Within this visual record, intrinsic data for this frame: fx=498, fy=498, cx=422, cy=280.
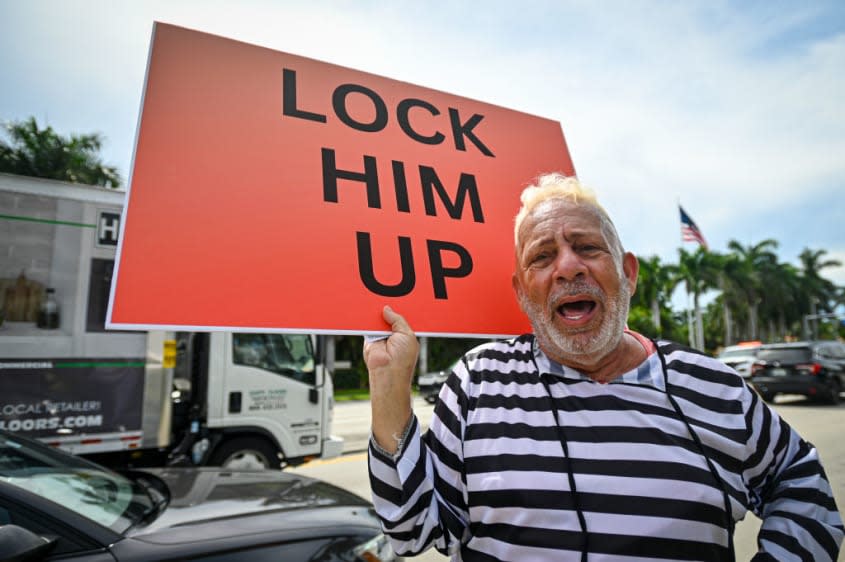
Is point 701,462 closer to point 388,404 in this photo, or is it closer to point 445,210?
point 388,404

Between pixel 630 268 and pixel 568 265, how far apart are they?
296 millimetres

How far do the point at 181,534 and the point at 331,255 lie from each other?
5.22 ft

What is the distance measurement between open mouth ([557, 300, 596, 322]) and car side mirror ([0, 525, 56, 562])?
191cm

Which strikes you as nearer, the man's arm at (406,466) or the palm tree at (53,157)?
the man's arm at (406,466)

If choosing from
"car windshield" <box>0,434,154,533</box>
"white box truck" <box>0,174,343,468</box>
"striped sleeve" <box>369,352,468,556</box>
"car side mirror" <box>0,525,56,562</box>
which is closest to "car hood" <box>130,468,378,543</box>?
"car windshield" <box>0,434,154,533</box>

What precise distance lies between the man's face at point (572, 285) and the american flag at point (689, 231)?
19.0m

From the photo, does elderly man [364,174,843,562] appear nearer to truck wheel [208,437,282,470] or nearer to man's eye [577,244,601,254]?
man's eye [577,244,601,254]

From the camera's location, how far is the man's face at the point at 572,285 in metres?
1.28

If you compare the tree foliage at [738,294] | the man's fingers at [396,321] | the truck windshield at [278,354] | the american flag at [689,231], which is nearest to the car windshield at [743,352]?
the american flag at [689,231]

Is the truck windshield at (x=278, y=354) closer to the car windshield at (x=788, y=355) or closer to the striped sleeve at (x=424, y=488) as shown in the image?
the striped sleeve at (x=424, y=488)

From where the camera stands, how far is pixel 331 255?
4.22 ft

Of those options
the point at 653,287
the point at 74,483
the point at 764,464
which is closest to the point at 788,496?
the point at 764,464

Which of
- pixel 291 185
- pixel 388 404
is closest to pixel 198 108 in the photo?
pixel 291 185

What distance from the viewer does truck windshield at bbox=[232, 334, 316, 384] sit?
588 centimetres
